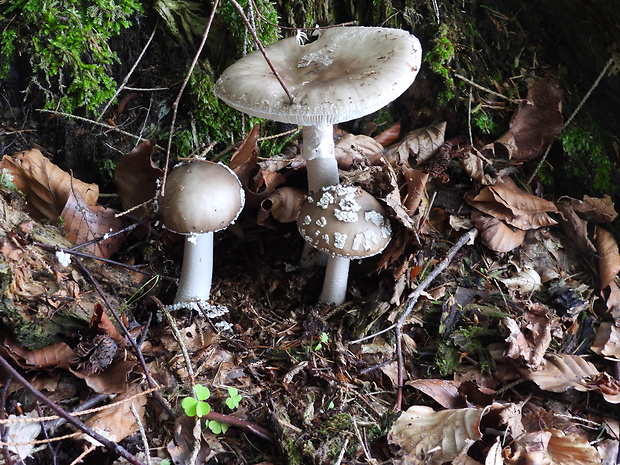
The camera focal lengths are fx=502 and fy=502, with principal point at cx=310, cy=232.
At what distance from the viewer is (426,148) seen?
371 cm

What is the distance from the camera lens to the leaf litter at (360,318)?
2.52 metres

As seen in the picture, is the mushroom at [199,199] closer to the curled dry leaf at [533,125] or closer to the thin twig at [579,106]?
the curled dry leaf at [533,125]

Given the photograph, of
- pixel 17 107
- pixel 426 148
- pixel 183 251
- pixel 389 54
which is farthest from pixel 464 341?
pixel 17 107

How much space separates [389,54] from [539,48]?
1661 mm

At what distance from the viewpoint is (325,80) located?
2.73 metres

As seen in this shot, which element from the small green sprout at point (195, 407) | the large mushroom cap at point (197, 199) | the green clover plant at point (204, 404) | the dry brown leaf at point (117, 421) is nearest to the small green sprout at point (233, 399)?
the green clover plant at point (204, 404)

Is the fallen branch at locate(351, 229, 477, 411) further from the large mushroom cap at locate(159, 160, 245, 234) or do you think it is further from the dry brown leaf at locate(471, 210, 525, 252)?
the large mushroom cap at locate(159, 160, 245, 234)

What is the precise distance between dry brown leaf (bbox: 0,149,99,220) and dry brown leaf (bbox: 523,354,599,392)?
2947 mm

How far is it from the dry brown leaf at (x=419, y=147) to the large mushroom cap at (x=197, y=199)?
1.36 meters

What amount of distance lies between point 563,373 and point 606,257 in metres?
0.98

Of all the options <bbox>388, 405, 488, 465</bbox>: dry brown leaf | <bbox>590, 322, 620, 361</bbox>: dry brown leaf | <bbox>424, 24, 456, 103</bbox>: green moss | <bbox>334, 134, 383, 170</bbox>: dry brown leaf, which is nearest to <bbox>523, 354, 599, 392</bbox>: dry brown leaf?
<bbox>590, 322, 620, 361</bbox>: dry brown leaf

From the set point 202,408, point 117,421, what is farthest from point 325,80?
point 117,421

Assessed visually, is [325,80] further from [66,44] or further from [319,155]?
[66,44]

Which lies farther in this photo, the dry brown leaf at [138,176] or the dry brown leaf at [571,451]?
the dry brown leaf at [138,176]
